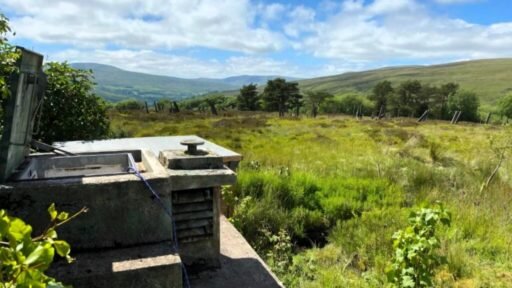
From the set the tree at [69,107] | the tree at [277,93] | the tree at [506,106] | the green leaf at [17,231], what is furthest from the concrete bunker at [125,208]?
the tree at [506,106]

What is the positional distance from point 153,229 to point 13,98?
133 cm

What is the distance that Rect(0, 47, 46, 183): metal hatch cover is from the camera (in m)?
2.74

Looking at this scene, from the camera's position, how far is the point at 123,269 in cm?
277

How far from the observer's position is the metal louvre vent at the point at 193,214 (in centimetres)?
340

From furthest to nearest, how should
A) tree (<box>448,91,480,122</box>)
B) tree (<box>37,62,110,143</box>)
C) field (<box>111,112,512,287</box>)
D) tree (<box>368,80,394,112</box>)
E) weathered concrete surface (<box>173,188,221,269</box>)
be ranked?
tree (<box>368,80,394,112</box>), tree (<box>448,91,480,122</box>), tree (<box>37,62,110,143</box>), field (<box>111,112,512,287</box>), weathered concrete surface (<box>173,188,221,269</box>)

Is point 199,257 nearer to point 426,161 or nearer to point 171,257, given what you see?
point 171,257

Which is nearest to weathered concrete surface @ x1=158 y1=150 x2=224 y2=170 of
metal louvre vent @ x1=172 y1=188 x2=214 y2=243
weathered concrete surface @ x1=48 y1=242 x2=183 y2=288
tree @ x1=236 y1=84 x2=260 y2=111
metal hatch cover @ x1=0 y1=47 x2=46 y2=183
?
metal louvre vent @ x1=172 y1=188 x2=214 y2=243

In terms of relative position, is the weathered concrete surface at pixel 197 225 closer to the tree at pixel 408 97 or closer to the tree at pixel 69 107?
the tree at pixel 69 107

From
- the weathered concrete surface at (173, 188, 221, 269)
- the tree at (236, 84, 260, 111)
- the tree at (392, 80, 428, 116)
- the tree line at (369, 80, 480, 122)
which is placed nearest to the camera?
the weathered concrete surface at (173, 188, 221, 269)

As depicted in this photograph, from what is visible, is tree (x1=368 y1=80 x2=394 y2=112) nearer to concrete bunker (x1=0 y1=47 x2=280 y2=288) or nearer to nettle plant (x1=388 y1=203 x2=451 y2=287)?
nettle plant (x1=388 y1=203 x2=451 y2=287)

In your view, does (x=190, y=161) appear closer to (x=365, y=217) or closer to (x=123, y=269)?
(x=123, y=269)

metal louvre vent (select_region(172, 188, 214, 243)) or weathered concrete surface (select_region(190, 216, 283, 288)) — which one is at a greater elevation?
metal louvre vent (select_region(172, 188, 214, 243))

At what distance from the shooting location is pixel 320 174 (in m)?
8.92

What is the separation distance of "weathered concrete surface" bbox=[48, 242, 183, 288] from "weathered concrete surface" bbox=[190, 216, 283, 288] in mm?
542
